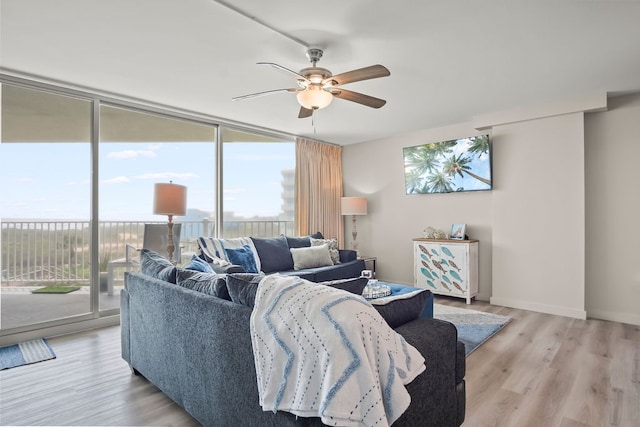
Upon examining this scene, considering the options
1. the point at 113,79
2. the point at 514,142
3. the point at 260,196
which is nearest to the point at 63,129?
the point at 113,79

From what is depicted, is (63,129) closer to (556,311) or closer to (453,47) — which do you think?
(453,47)

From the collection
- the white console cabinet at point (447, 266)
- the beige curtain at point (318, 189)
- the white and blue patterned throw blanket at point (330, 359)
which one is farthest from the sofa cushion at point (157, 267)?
the white console cabinet at point (447, 266)

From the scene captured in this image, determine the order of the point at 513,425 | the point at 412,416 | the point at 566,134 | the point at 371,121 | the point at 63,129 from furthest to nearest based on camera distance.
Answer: the point at 371,121 → the point at 566,134 → the point at 63,129 → the point at 513,425 → the point at 412,416

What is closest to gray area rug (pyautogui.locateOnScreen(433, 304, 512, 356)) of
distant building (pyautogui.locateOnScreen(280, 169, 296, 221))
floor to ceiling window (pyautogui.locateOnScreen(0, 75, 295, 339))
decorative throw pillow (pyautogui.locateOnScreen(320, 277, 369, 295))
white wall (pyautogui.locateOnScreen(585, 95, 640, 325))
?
white wall (pyautogui.locateOnScreen(585, 95, 640, 325))

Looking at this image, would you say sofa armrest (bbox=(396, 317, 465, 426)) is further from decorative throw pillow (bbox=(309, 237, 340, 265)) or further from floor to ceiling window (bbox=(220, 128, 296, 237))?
floor to ceiling window (bbox=(220, 128, 296, 237))

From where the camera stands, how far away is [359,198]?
563 cm

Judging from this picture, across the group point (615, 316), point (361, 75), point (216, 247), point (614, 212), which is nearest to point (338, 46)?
point (361, 75)

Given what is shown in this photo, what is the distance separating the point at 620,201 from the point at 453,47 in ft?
8.73

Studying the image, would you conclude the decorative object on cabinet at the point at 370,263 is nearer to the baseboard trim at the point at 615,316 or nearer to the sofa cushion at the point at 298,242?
the sofa cushion at the point at 298,242

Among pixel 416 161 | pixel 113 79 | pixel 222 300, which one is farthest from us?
pixel 416 161

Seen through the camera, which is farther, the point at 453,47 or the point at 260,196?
the point at 260,196

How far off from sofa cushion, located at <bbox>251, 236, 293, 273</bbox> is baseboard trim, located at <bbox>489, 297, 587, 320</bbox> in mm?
2677

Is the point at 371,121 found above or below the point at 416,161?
above

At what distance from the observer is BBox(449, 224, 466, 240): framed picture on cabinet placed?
4.65m
